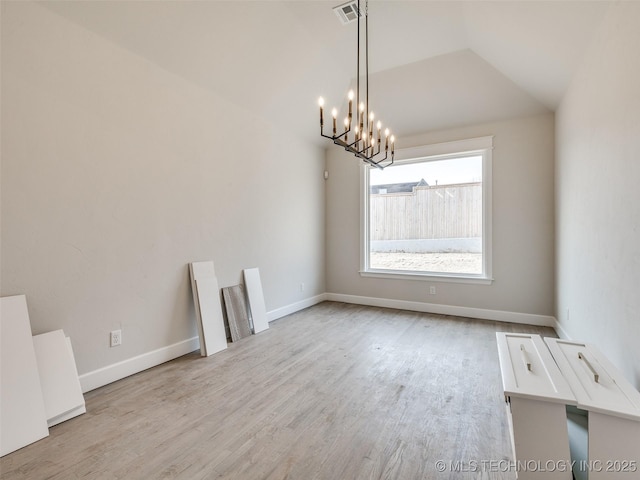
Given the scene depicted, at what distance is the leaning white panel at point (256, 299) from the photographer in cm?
381

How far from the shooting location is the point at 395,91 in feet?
14.0

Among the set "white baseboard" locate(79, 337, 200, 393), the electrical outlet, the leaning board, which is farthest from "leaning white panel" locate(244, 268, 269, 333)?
the electrical outlet

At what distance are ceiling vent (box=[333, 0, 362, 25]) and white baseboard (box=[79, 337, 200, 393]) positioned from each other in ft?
12.0

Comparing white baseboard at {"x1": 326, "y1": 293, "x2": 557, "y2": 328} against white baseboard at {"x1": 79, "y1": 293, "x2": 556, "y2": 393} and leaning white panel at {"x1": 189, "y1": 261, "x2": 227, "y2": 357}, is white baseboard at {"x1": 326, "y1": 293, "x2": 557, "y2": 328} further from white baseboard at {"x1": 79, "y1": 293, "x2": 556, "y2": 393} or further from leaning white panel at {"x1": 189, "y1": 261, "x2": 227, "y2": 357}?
leaning white panel at {"x1": 189, "y1": 261, "x2": 227, "y2": 357}

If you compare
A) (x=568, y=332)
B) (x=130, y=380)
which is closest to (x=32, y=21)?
(x=130, y=380)

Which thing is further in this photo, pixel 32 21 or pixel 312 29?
pixel 312 29

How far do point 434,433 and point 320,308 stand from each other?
10.4ft

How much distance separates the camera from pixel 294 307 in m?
4.72

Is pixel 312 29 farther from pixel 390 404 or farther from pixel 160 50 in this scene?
pixel 390 404

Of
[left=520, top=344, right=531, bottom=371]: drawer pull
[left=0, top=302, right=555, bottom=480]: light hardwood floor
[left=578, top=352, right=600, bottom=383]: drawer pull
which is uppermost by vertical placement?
[left=520, top=344, right=531, bottom=371]: drawer pull

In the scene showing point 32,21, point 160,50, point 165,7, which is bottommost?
point 32,21

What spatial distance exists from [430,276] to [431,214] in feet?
3.15

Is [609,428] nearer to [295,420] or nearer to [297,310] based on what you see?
[295,420]

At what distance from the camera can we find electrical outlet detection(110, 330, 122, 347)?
8.32 ft
